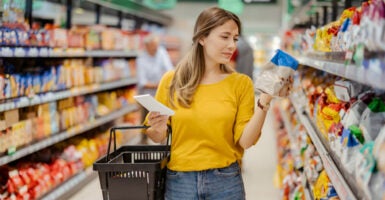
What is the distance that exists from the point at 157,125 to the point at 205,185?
361mm

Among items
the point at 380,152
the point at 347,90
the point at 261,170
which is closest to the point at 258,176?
the point at 261,170

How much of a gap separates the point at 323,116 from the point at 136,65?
5639 millimetres

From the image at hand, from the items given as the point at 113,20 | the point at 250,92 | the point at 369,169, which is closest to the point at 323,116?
the point at 250,92

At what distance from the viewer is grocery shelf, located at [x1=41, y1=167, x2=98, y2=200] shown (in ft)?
14.3

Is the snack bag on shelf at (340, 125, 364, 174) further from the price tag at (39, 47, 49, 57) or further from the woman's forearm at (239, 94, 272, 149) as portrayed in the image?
the price tag at (39, 47, 49, 57)

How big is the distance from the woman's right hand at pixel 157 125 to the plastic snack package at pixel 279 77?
471 mm

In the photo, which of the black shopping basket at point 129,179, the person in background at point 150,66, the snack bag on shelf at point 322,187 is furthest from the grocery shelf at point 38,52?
the snack bag on shelf at point 322,187

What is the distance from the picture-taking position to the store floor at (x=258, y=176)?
4.99 meters

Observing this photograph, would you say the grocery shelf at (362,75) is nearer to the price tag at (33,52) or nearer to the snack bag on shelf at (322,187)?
the snack bag on shelf at (322,187)

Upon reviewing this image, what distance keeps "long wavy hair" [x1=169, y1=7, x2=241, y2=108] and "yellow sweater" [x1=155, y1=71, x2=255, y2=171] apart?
46 mm

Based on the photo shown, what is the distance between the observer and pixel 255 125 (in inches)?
85.7

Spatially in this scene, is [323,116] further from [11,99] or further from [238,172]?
[11,99]

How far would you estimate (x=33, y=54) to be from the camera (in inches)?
155

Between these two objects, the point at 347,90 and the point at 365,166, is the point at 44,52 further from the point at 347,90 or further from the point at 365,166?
the point at 365,166
